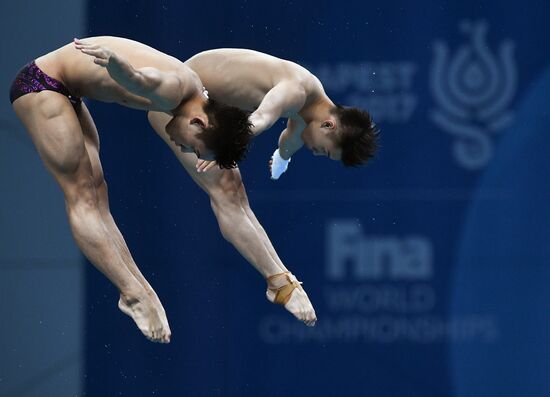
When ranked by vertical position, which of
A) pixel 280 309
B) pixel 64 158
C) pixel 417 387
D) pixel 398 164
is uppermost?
pixel 64 158

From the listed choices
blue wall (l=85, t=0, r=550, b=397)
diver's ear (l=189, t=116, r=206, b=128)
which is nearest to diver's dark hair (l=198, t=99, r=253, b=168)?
diver's ear (l=189, t=116, r=206, b=128)

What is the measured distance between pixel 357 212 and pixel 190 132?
2656 millimetres

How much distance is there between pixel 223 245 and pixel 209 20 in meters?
1.39

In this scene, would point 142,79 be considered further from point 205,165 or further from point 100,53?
point 205,165

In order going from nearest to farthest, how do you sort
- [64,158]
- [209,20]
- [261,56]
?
[64,158] < [261,56] < [209,20]

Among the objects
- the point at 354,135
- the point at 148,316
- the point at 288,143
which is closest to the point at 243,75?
the point at 288,143

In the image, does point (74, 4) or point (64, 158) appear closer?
point (64, 158)

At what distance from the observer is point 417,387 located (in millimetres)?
8625

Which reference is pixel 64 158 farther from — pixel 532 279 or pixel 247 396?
pixel 532 279

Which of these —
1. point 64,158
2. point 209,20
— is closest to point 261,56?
point 64,158

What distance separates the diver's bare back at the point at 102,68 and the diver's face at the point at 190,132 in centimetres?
15

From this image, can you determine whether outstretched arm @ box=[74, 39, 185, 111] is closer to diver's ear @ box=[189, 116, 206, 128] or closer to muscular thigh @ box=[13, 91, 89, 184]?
diver's ear @ box=[189, 116, 206, 128]

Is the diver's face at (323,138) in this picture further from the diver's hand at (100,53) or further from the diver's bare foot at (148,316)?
the diver's hand at (100,53)

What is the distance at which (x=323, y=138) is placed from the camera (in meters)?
6.56
